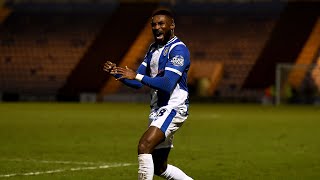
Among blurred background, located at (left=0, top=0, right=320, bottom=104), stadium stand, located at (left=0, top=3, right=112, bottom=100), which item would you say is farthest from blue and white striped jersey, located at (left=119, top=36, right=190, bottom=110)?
stadium stand, located at (left=0, top=3, right=112, bottom=100)

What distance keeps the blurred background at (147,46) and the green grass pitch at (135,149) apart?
1960 cm

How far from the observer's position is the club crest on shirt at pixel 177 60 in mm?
7402

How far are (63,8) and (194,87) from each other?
12070 mm

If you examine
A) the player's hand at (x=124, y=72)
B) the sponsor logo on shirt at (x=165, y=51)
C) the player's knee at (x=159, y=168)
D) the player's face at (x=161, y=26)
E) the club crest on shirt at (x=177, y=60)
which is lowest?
the player's knee at (x=159, y=168)

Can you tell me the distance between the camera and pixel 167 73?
736 centimetres

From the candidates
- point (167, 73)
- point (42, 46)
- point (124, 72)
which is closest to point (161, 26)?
point (167, 73)

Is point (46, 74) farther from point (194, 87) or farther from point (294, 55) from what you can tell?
point (294, 55)

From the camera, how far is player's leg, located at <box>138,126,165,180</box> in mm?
7254

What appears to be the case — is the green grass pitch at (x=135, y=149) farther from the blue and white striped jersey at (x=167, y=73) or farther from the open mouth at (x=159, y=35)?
the open mouth at (x=159, y=35)

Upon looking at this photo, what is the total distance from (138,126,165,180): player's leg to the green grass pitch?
10.6 feet

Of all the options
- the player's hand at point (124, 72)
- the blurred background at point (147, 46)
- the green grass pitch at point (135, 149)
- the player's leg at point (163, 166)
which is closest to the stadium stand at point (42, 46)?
the blurred background at point (147, 46)

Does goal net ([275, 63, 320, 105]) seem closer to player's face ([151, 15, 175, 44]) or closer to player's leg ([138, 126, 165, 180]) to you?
player's face ([151, 15, 175, 44])

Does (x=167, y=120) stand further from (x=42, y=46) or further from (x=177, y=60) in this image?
(x=42, y=46)

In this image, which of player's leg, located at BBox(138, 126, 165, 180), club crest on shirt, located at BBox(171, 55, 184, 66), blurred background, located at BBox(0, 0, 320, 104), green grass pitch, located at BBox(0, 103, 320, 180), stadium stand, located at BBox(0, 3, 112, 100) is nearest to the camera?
player's leg, located at BBox(138, 126, 165, 180)
